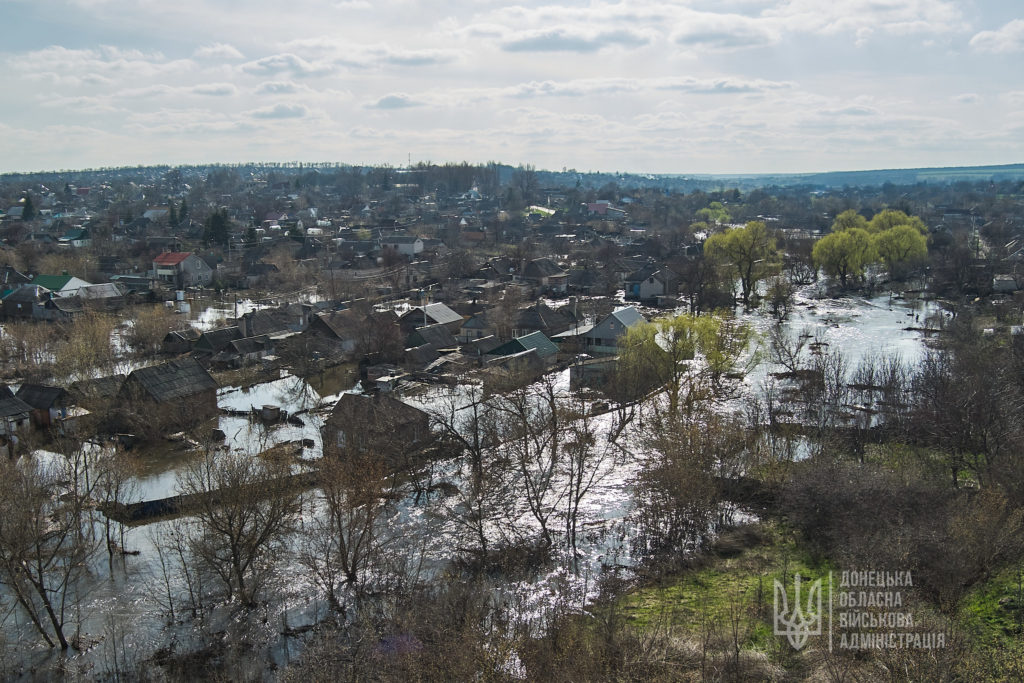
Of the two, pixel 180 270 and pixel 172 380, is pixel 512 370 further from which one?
pixel 180 270

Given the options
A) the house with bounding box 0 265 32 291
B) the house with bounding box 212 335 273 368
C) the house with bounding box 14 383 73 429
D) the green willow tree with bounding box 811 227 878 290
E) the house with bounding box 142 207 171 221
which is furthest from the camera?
the house with bounding box 142 207 171 221

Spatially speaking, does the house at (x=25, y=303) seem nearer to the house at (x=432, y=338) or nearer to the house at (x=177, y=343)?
the house at (x=177, y=343)

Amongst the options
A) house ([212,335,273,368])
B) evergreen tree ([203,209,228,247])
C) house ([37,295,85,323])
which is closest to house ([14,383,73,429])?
house ([212,335,273,368])

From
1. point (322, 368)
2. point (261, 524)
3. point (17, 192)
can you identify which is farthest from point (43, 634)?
point (17, 192)

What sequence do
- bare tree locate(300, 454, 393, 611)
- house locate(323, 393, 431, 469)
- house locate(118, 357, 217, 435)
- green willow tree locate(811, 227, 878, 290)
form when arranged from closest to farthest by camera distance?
bare tree locate(300, 454, 393, 611), house locate(323, 393, 431, 469), house locate(118, 357, 217, 435), green willow tree locate(811, 227, 878, 290)

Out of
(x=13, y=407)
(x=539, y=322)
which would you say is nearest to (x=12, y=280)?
(x=13, y=407)

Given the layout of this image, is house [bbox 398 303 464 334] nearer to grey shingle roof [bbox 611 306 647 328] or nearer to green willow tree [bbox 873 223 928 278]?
grey shingle roof [bbox 611 306 647 328]

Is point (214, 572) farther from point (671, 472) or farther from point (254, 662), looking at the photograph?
point (671, 472)
